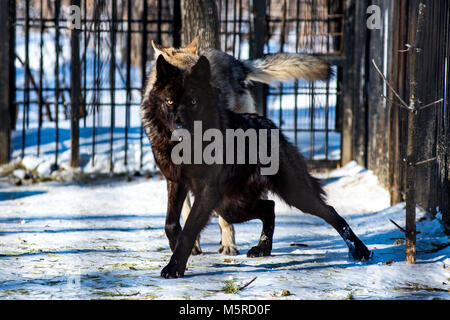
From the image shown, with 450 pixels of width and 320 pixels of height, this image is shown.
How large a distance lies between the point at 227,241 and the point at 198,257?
12.9 inches

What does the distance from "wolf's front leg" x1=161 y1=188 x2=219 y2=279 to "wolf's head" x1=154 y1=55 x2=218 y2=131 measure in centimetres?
53

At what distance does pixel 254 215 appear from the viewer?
16.7 ft

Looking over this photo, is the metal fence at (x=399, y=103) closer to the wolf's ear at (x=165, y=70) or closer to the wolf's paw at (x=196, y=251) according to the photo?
the wolf's ear at (x=165, y=70)

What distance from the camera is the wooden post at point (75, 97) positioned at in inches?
397

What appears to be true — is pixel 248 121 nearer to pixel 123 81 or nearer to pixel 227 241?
pixel 227 241

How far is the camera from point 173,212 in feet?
14.9

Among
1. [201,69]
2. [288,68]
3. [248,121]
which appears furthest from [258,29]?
[201,69]

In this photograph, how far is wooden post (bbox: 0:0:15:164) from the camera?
1015 centimetres

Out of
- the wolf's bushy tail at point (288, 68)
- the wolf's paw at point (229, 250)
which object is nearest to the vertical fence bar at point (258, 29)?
the wolf's bushy tail at point (288, 68)

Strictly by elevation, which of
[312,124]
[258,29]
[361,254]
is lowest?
[361,254]

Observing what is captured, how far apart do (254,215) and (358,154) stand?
5.14 m

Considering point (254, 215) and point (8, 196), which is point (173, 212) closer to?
point (254, 215)

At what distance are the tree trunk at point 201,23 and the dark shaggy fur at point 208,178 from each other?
2.18 m
